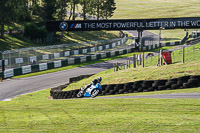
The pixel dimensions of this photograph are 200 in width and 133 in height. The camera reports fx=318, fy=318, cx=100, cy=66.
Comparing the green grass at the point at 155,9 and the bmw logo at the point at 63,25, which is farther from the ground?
the green grass at the point at 155,9

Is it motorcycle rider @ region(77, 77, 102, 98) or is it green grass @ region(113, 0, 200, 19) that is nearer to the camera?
motorcycle rider @ region(77, 77, 102, 98)

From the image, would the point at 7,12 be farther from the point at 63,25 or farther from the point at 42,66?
the point at 42,66

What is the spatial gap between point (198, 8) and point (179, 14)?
1048cm

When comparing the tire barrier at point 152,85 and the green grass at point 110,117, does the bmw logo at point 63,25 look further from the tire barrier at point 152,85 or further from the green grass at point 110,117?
the green grass at point 110,117

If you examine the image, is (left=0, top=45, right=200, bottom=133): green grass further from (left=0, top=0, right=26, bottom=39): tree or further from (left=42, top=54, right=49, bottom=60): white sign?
(left=0, top=0, right=26, bottom=39): tree

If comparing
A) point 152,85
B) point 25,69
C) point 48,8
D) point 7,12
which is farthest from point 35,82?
point 48,8

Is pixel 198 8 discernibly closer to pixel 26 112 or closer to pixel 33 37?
pixel 33 37

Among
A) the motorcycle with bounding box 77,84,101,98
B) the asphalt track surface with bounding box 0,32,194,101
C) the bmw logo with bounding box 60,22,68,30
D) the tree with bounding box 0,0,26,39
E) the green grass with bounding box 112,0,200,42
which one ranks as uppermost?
the green grass with bounding box 112,0,200,42

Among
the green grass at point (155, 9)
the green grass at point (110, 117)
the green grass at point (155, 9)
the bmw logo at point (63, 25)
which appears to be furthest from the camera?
the green grass at point (155, 9)

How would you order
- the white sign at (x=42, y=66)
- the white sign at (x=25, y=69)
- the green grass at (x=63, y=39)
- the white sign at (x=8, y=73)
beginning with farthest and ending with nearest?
the green grass at (x=63, y=39) → the white sign at (x=42, y=66) → the white sign at (x=25, y=69) → the white sign at (x=8, y=73)

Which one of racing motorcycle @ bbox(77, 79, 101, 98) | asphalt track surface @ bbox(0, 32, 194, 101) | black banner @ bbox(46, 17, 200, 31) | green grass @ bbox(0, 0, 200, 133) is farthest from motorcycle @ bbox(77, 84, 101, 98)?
black banner @ bbox(46, 17, 200, 31)

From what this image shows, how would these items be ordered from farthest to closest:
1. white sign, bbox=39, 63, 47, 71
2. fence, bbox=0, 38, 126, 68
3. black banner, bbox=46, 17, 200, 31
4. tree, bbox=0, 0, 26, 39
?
tree, bbox=0, 0, 26, 39 < black banner, bbox=46, 17, 200, 31 < fence, bbox=0, 38, 126, 68 < white sign, bbox=39, 63, 47, 71

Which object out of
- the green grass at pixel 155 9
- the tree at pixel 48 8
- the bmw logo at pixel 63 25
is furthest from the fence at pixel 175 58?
the green grass at pixel 155 9

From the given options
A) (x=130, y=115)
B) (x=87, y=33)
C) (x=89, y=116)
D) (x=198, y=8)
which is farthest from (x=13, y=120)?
(x=198, y=8)
